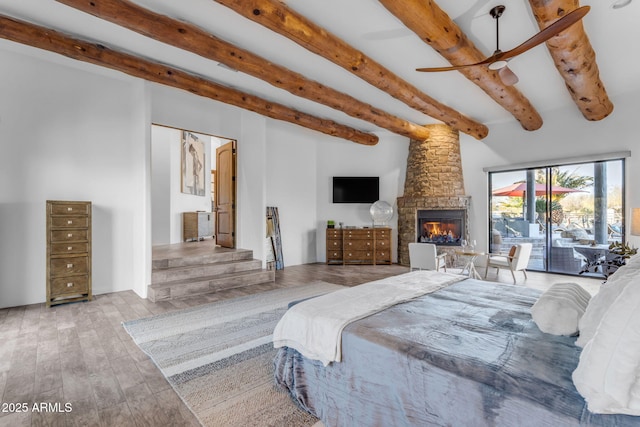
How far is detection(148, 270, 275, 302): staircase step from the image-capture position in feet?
13.5

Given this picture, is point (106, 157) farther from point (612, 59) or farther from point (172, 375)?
point (612, 59)

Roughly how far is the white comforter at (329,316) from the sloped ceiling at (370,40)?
2460mm

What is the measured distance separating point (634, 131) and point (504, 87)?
8.37ft

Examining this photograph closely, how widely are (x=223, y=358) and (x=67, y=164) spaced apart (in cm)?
352

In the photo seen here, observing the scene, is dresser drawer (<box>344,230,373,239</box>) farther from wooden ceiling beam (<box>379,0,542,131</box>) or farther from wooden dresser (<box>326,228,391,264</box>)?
wooden ceiling beam (<box>379,0,542,131</box>)

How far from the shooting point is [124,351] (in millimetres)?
2621

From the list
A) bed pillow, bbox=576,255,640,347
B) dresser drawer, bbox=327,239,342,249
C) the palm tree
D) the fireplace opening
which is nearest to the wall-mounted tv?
dresser drawer, bbox=327,239,342,249

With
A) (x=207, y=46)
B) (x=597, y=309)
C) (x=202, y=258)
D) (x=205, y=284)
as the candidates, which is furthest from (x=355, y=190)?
(x=597, y=309)

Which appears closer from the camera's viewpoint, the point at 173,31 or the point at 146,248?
the point at 173,31

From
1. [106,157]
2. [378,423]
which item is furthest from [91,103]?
[378,423]

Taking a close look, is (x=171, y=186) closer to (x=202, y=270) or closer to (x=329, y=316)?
(x=202, y=270)

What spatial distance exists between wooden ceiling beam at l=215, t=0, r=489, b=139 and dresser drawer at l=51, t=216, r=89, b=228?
315cm

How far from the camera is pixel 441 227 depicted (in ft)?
22.5

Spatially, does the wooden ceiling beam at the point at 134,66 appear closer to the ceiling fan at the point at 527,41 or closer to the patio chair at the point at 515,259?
the ceiling fan at the point at 527,41
